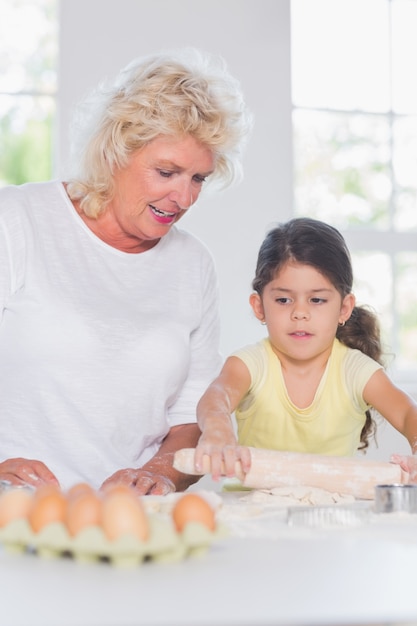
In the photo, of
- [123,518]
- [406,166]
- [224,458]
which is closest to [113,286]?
[224,458]

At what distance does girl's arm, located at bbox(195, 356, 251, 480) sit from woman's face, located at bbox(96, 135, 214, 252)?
34cm

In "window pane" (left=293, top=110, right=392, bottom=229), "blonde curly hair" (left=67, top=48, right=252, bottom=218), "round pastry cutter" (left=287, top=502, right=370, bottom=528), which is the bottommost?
"round pastry cutter" (left=287, top=502, right=370, bottom=528)

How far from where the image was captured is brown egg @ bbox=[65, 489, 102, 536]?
0.80 metres

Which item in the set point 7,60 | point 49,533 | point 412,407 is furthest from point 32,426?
point 7,60

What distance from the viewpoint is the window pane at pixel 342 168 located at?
12.3 feet

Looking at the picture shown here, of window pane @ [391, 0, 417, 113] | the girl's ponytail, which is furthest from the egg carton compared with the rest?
window pane @ [391, 0, 417, 113]

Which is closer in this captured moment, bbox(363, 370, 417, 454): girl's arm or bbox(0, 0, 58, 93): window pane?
bbox(363, 370, 417, 454): girl's arm

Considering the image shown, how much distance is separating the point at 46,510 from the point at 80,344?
0.93m

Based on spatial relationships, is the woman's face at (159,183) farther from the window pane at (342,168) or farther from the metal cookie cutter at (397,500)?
the window pane at (342,168)

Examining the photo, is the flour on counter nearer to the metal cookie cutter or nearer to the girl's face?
the metal cookie cutter

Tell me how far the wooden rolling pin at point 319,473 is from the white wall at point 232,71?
1944mm

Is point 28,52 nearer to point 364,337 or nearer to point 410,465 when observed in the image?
point 364,337

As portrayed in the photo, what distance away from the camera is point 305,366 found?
6.78ft

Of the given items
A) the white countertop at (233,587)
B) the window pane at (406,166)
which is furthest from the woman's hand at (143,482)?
the window pane at (406,166)
